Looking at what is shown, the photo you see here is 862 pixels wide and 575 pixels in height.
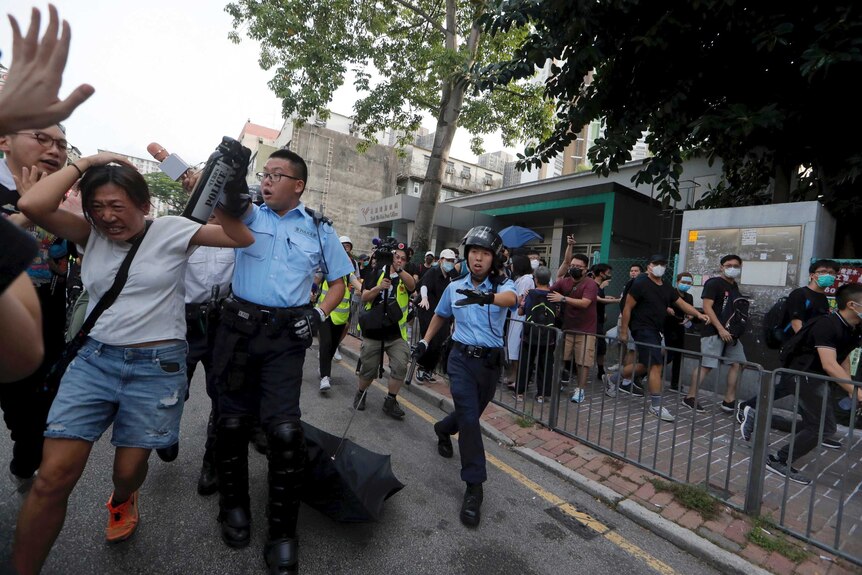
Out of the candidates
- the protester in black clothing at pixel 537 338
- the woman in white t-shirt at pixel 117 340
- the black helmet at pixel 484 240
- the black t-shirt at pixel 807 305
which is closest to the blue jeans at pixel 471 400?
the black helmet at pixel 484 240

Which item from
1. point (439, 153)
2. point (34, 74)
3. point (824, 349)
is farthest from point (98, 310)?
point (439, 153)

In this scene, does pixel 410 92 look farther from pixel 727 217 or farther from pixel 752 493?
pixel 752 493

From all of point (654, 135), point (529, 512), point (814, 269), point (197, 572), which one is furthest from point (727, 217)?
point (197, 572)

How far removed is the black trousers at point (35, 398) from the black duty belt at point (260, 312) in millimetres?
909

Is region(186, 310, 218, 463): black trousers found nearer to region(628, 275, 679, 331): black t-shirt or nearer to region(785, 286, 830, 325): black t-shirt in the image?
region(628, 275, 679, 331): black t-shirt

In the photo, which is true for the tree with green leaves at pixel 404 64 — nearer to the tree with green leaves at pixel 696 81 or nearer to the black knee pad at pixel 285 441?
the tree with green leaves at pixel 696 81

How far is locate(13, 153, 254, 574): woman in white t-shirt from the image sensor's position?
1795mm

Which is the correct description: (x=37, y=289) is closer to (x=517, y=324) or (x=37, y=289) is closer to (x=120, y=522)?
(x=120, y=522)

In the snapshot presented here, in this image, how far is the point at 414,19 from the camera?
495 inches

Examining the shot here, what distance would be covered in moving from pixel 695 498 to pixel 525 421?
181 cm

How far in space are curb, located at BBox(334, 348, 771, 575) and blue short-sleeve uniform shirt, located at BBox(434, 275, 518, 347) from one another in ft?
4.40

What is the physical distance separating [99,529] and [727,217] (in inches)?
327

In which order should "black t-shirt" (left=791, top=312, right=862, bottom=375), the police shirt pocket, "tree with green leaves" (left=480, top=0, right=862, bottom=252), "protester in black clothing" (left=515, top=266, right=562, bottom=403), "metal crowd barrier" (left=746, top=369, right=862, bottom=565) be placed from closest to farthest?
the police shirt pocket, "metal crowd barrier" (left=746, top=369, right=862, bottom=565), "black t-shirt" (left=791, top=312, right=862, bottom=375), "protester in black clothing" (left=515, top=266, right=562, bottom=403), "tree with green leaves" (left=480, top=0, right=862, bottom=252)

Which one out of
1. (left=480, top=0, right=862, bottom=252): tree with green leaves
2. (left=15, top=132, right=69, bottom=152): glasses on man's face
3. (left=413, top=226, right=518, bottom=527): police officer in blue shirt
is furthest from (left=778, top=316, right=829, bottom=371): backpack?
(left=15, top=132, right=69, bottom=152): glasses on man's face
